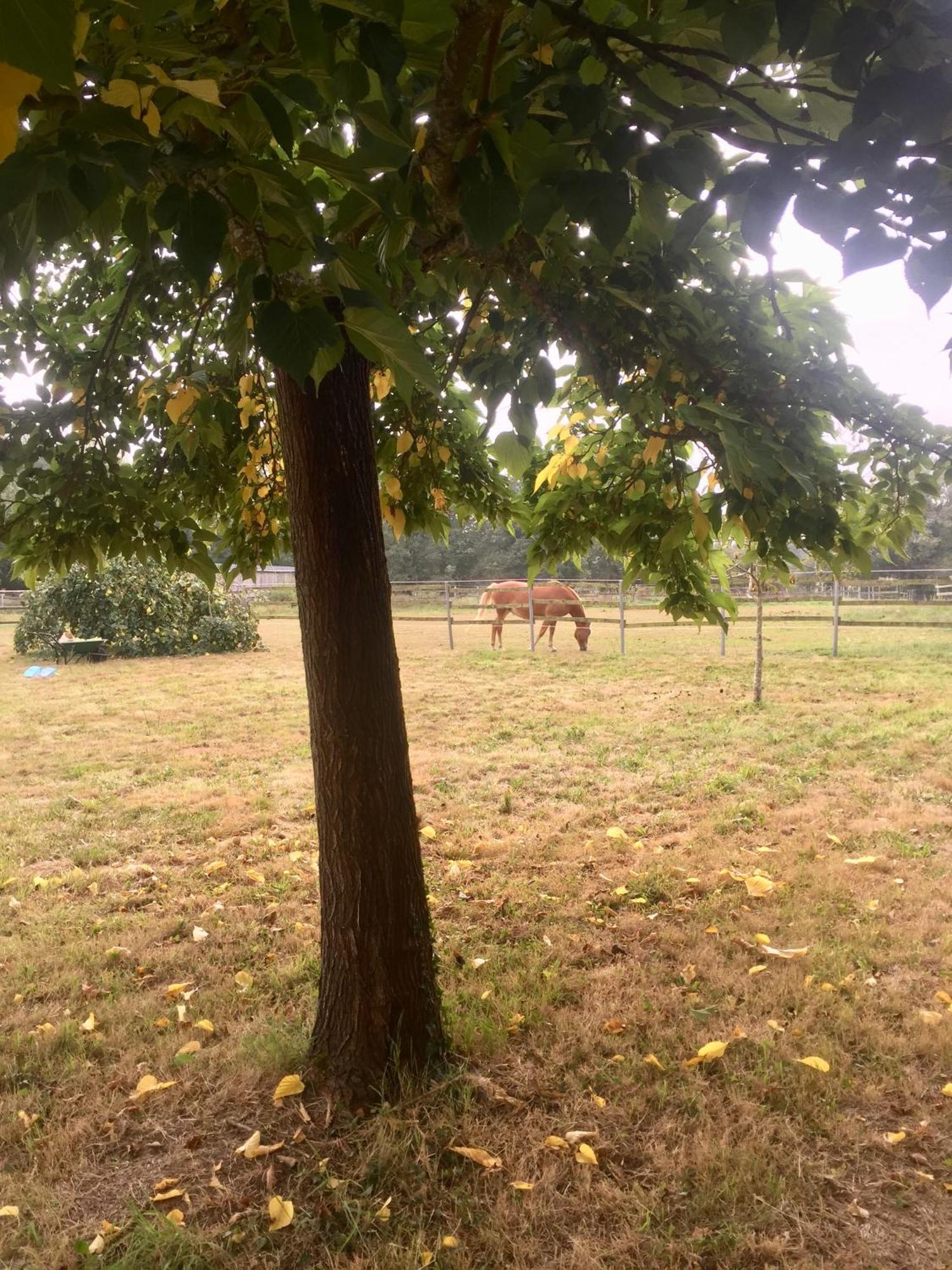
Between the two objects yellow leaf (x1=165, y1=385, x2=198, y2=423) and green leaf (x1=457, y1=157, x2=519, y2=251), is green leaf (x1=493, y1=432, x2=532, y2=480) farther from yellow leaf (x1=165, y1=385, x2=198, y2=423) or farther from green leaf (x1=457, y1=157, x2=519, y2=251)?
green leaf (x1=457, y1=157, x2=519, y2=251)

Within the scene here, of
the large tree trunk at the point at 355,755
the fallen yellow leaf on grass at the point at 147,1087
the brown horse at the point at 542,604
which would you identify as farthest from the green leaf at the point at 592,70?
the brown horse at the point at 542,604

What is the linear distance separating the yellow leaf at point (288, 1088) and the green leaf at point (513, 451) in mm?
2124

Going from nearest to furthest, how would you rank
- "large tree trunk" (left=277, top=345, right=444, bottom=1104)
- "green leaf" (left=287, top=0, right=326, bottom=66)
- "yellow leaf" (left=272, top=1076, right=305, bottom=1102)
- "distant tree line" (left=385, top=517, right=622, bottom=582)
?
"green leaf" (left=287, top=0, right=326, bottom=66) < "large tree trunk" (left=277, top=345, right=444, bottom=1104) < "yellow leaf" (left=272, top=1076, right=305, bottom=1102) < "distant tree line" (left=385, top=517, right=622, bottom=582)

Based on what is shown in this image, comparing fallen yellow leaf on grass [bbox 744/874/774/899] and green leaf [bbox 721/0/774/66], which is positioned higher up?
green leaf [bbox 721/0/774/66]

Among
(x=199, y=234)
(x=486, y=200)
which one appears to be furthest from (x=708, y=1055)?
(x=199, y=234)

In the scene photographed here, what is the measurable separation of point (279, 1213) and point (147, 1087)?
Result: 77 centimetres

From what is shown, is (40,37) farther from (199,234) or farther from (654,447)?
(654,447)

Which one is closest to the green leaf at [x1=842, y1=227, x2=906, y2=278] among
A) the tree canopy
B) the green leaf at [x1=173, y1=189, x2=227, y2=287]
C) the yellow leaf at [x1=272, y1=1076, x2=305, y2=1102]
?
the tree canopy

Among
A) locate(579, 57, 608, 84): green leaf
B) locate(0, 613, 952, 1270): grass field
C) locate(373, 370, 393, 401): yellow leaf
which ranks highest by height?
locate(373, 370, 393, 401): yellow leaf

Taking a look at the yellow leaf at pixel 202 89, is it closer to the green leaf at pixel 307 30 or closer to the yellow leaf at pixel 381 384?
the green leaf at pixel 307 30

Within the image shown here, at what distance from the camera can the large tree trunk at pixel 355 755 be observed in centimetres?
250

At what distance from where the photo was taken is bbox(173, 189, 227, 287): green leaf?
1.08 meters

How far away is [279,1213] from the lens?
84.3 inches

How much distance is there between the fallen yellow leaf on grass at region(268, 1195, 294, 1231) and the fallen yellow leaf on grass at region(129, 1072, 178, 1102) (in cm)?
70
